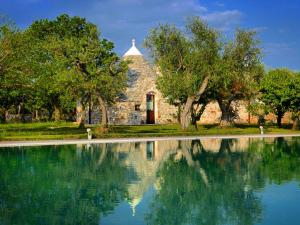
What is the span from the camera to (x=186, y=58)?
4734 centimetres

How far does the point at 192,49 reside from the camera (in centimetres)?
4753

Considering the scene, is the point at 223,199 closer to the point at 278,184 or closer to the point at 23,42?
the point at 278,184

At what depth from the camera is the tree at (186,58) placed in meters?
46.6

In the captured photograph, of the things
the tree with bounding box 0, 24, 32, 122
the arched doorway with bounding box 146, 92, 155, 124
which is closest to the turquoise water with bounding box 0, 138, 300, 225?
the tree with bounding box 0, 24, 32, 122

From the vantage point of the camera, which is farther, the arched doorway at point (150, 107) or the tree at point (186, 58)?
the arched doorway at point (150, 107)

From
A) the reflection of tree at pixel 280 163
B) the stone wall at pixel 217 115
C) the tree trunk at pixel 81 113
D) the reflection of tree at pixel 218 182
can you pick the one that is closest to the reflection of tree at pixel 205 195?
the reflection of tree at pixel 218 182

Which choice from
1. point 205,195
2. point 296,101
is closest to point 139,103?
point 296,101

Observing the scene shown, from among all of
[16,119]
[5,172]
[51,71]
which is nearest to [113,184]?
[5,172]

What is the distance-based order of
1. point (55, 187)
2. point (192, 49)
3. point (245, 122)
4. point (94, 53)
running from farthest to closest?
point (245, 122) → point (192, 49) → point (94, 53) → point (55, 187)

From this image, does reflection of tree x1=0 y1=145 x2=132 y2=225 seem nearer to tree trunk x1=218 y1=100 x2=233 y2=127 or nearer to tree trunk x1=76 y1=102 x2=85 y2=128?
tree trunk x1=76 y1=102 x2=85 y2=128

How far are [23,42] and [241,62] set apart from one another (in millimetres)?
23178

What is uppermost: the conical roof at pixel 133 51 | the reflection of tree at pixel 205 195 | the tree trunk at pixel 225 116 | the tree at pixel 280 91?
the conical roof at pixel 133 51

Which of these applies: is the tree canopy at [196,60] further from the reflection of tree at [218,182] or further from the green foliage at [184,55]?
the reflection of tree at [218,182]

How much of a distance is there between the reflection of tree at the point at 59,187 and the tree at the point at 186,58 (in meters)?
21.3
